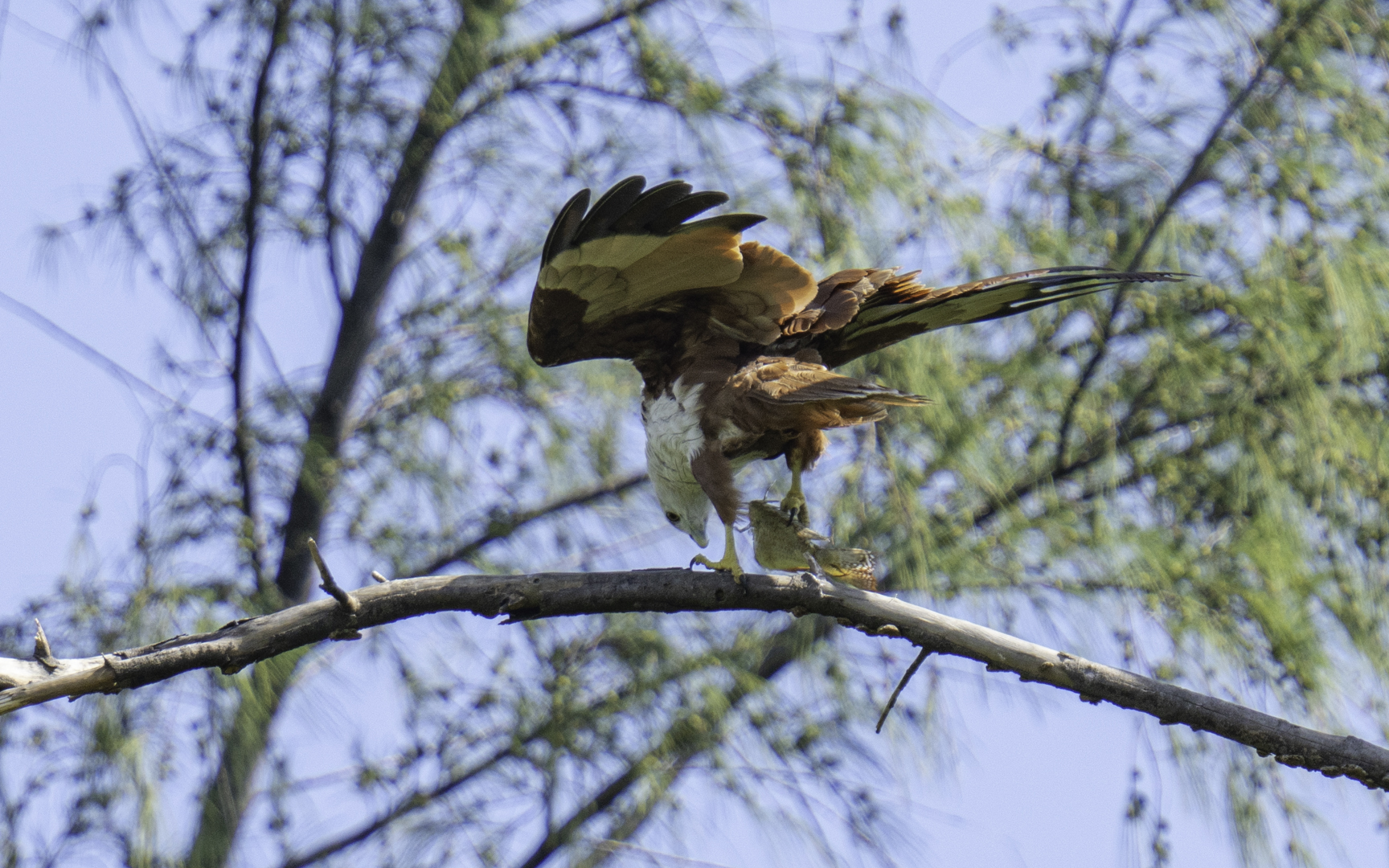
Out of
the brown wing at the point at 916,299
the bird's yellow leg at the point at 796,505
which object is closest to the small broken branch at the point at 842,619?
the bird's yellow leg at the point at 796,505

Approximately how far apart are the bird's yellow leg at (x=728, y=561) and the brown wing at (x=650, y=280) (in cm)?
45

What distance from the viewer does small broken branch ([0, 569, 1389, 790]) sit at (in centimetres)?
209

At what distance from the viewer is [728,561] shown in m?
2.48

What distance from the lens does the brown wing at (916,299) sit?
2.57 metres

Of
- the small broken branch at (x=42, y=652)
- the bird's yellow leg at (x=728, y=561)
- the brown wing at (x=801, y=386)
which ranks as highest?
the brown wing at (x=801, y=386)

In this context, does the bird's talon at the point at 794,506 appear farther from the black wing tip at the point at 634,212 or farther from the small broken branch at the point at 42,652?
the small broken branch at the point at 42,652

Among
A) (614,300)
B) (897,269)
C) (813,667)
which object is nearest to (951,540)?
(813,667)

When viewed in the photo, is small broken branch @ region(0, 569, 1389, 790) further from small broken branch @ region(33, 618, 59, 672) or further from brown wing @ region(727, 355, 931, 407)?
brown wing @ region(727, 355, 931, 407)

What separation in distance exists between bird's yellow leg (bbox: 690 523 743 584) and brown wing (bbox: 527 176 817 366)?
447mm

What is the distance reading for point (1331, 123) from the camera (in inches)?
141

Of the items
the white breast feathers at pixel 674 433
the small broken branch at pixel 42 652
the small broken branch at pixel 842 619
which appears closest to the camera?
the small broken branch at pixel 42 652

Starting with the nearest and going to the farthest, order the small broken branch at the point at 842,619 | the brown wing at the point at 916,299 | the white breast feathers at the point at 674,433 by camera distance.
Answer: the small broken branch at the point at 842,619 → the brown wing at the point at 916,299 → the white breast feathers at the point at 674,433

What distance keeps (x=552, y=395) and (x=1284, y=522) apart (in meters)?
2.21

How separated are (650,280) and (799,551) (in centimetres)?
62
